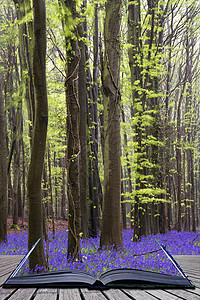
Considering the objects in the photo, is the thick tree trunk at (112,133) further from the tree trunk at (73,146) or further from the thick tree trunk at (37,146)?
the thick tree trunk at (37,146)

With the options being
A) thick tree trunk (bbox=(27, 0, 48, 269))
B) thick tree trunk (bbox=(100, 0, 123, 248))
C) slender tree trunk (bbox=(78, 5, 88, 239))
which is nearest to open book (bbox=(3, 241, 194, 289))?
thick tree trunk (bbox=(27, 0, 48, 269))

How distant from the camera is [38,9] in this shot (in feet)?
16.3

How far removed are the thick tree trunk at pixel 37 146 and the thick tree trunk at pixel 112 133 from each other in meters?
2.62

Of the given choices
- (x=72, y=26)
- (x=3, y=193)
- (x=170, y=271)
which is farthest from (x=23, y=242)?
(x=72, y=26)

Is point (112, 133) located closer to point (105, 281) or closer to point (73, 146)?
point (73, 146)

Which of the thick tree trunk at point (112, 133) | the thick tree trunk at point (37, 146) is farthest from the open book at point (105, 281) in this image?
the thick tree trunk at point (112, 133)

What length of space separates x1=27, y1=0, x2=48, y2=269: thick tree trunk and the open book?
1.55 meters

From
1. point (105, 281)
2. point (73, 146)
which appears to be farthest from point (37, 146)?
point (105, 281)

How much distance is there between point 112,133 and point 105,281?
502cm

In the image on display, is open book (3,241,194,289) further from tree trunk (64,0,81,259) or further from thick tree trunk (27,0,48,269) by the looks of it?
tree trunk (64,0,81,259)

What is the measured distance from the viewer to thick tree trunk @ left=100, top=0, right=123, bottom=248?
7289 millimetres

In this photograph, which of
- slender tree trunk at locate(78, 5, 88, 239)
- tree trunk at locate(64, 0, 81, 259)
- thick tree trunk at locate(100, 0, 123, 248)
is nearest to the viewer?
Result: tree trunk at locate(64, 0, 81, 259)

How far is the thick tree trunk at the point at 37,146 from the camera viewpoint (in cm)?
488

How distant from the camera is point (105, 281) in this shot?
9.41 feet
